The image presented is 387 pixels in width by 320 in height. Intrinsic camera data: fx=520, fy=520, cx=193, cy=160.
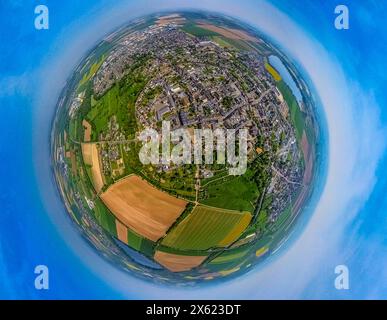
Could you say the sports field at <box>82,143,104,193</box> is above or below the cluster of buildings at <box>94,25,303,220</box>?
below

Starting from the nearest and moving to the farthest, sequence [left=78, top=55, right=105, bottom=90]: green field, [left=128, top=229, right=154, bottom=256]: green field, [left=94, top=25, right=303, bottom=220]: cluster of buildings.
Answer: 1. [left=94, top=25, right=303, bottom=220]: cluster of buildings
2. [left=128, top=229, right=154, bottom=256]: green field
3. [left=78, top=55, right=105, bottom=90]: green field

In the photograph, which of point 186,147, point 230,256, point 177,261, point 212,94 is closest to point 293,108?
point 212,94

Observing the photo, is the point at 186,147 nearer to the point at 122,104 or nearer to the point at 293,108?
the point at 122,104

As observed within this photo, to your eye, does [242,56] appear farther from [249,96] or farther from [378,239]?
[378,239]

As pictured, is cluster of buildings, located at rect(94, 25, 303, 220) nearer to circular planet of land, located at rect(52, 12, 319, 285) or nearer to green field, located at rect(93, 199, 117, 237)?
circular planet of land, located at rect(52, 12, 319, 285)

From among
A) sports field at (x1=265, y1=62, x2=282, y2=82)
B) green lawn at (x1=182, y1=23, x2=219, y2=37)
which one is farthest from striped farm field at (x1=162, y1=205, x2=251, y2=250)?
green lawn at (x1=182, y1=23, x2=219, y2=37)

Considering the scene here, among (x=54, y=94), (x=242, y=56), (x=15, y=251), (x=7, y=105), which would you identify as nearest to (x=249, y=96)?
(x=242, y=56)

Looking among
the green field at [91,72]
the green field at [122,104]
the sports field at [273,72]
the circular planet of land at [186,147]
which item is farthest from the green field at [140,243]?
the sports field at [273,72]
